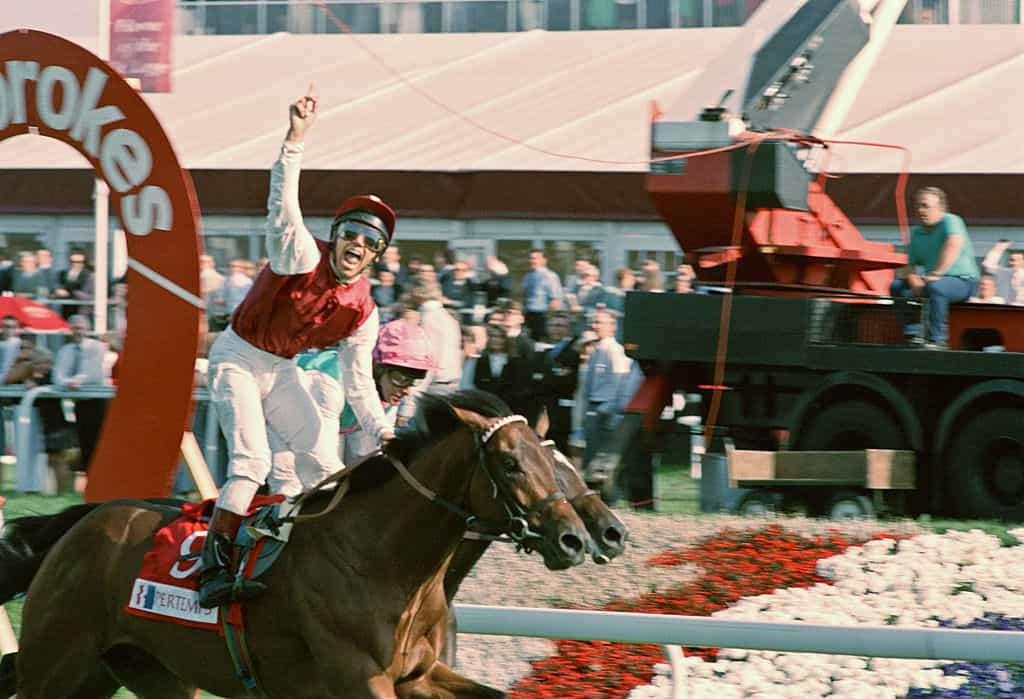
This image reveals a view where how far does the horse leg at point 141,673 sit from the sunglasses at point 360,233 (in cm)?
150

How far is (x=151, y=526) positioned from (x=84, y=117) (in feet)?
9.67

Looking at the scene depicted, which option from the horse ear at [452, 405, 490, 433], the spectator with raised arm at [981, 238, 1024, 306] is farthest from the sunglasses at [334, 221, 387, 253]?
the spectator with raised arm at [981, 238, 1024, 306]

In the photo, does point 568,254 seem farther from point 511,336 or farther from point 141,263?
point 141,263

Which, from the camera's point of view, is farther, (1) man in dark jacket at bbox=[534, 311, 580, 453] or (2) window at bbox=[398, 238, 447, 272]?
(2) window at bbox=[398, 238, 447, 272]

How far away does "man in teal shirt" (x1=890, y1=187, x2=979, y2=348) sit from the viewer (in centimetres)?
1021

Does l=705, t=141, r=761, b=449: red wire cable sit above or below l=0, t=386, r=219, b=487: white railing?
above

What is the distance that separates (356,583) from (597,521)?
0.74 meters

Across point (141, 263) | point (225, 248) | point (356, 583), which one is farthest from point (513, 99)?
point (356, 583)

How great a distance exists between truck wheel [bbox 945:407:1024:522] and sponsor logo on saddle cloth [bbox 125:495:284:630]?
18.5 ft

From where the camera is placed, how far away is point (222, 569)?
4918 millimetres

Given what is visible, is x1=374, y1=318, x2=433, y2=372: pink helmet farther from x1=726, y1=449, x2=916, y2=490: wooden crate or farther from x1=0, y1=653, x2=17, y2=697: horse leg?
x1=726, y1=449, x2=916, y2=490: wooden crate

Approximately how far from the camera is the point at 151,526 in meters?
5.27

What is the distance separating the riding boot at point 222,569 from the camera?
4.87 metres

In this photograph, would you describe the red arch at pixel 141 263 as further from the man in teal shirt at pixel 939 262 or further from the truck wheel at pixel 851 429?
the man in teal shirt at pixel 939 262
